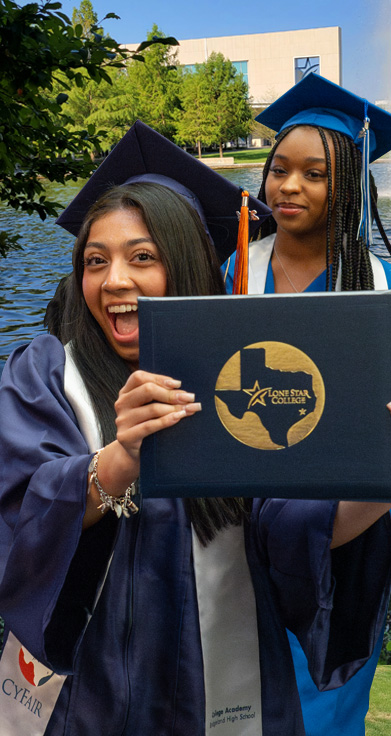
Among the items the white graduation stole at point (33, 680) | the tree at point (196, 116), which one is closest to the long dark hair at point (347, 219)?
the white graduation stole at point (33, 680)

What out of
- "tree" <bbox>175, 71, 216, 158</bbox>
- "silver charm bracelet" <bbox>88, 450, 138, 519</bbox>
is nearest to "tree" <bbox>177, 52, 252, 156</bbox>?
"tree" <bbox>175, 71, 216, 158</bbox>

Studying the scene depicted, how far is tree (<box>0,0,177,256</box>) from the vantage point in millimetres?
3314

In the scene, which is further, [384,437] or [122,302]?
[122,302]

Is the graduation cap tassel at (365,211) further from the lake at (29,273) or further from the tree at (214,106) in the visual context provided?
the tree at (214,106)

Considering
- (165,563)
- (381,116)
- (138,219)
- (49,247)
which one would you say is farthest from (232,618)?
(49,247)

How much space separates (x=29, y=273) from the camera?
7.16 m

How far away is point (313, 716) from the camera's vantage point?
235 centimetres

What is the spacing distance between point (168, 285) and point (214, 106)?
118ft

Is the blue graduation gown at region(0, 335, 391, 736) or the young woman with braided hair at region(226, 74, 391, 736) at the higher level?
the young woman with braided hair at region(226, 74, 391, 736)

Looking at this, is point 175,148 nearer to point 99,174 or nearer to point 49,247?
point 99,174

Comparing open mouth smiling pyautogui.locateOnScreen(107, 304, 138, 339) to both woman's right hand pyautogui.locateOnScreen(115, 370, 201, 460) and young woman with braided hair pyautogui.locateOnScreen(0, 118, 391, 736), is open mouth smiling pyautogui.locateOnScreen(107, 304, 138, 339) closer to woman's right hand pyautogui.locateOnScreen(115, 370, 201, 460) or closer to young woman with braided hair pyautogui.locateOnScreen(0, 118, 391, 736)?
young woman with braided hair pyautogui.locateOnScreen(0, 118, 391, 736)

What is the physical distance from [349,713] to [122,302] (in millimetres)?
Result: 1585

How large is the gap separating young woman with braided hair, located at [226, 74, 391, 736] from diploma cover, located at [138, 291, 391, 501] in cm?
148

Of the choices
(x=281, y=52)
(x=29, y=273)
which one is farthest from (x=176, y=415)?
(x=281, y=52)
